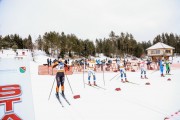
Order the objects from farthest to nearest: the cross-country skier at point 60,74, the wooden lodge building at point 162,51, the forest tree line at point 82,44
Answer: the forest tree line at point 82,44
the wooden lodge building at point 162,51
the cross-country skier at point 60,74

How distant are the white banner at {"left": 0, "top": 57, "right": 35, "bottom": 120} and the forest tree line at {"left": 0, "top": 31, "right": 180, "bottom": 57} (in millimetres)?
44708

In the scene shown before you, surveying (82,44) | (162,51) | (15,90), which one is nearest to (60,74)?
(15,90)

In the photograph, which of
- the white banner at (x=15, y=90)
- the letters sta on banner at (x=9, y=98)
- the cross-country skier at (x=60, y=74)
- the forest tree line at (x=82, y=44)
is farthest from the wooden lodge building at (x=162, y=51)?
the letters sta on banner at (x=9, y=98)

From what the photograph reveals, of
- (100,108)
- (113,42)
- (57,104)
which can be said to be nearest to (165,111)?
(100,108)

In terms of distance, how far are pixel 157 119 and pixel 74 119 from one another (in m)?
2.38

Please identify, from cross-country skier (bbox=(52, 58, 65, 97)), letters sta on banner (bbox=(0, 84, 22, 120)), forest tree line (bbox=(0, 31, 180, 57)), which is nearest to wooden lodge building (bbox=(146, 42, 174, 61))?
forest tree line (bbox=(0, 31, 180, 57))

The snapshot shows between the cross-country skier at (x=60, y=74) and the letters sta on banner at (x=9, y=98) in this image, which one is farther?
the cross-country skier at (x=60, y=74)

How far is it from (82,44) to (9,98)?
5985 centimetres

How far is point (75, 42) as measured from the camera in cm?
5731

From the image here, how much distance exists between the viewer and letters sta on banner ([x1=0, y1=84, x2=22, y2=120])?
2.35 meters

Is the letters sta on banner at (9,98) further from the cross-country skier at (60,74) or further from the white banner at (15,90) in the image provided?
the cross-country skier at (60,74)

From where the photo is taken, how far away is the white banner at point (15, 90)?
236 centimetres

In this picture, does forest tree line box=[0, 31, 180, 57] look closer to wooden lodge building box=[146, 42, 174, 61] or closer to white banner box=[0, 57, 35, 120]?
wooden lodge building box=[146, 42, 174, 61]

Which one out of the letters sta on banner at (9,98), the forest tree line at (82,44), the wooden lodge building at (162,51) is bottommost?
the letters sta on banner at (9,98)
